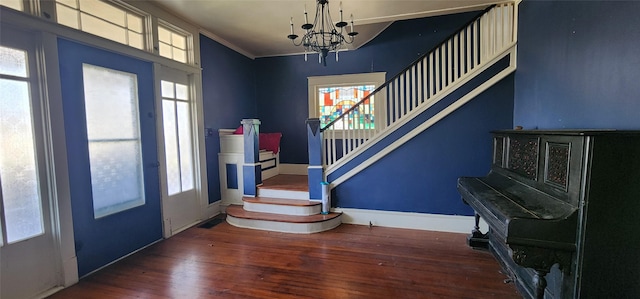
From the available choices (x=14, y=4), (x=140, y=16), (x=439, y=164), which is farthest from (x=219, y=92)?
(x=439, y=164)

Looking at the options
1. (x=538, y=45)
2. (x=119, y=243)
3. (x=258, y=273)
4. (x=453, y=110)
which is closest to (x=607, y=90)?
(x=538, y=45)

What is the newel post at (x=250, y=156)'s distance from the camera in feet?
14.5

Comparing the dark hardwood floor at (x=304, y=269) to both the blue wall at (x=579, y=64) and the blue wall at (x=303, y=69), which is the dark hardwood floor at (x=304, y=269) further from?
the blue wall at (x=303, y=69)

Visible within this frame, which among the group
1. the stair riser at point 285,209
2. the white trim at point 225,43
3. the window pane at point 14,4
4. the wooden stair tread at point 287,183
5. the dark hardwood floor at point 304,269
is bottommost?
the dark hardwood floor at point 304,269

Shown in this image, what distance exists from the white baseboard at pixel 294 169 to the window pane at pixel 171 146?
234 cm

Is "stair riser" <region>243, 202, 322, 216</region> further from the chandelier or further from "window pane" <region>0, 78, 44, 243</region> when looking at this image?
"window pane" <region>0, 78, 44, 243</region>

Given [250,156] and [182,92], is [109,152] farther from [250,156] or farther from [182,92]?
[250,156]

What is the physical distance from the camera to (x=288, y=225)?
383cm

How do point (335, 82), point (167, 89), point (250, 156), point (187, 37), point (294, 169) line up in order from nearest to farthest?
point (167, 89) → point (187, 37) → point (250, 156) → point (335, 82) → point (294, 169)

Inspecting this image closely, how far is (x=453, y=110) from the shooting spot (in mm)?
3598

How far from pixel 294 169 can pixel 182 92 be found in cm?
264

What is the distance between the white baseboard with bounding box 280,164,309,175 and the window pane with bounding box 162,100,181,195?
234 cm

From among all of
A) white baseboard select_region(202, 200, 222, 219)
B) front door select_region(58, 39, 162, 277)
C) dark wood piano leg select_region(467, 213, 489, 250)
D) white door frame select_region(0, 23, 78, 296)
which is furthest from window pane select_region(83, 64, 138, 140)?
dark wood piano leg select_region(467, 213, 489, 250)

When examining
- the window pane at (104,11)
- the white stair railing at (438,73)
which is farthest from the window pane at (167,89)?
the white stair railing at (438,73)
